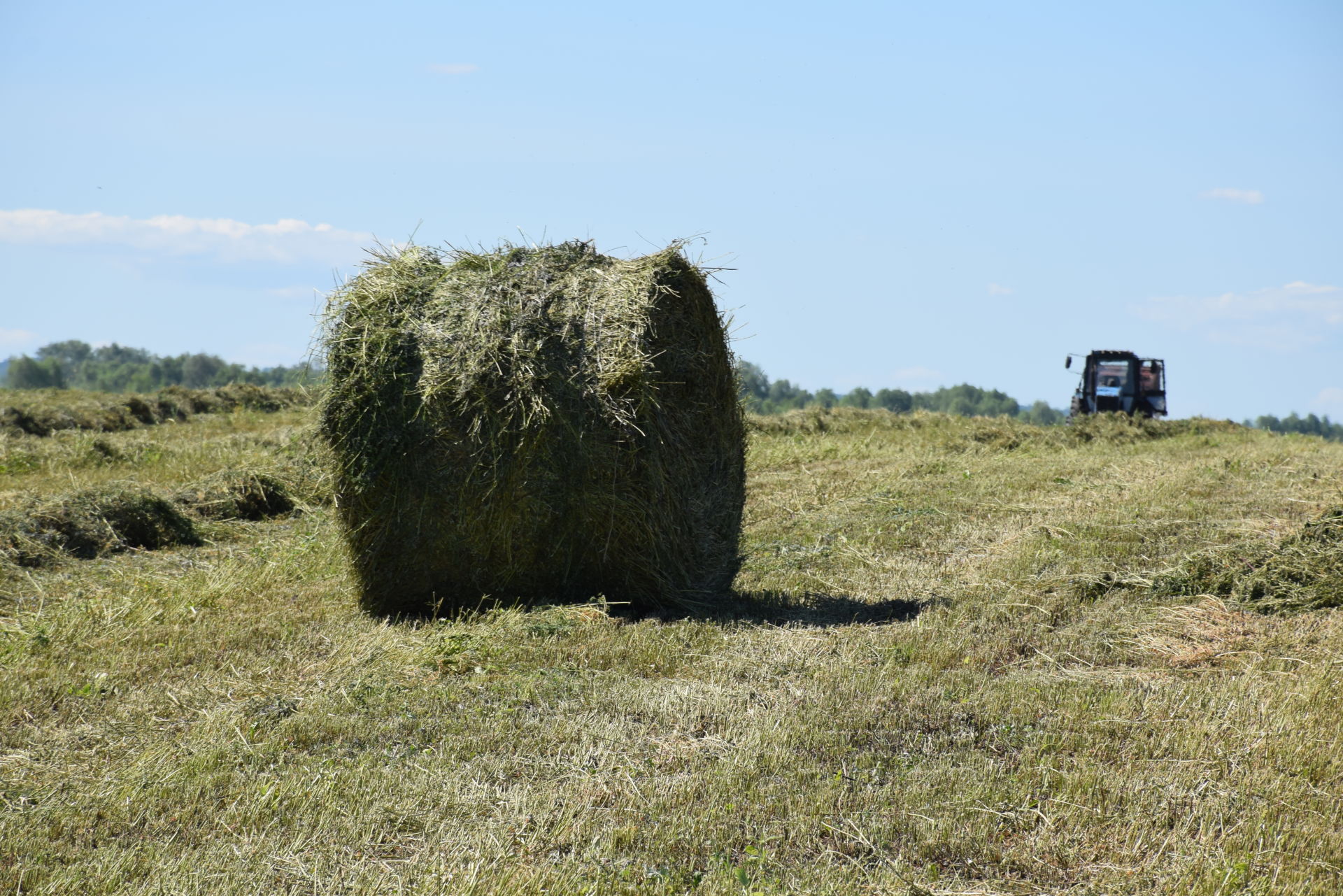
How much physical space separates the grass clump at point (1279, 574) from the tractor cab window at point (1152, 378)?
21773mm

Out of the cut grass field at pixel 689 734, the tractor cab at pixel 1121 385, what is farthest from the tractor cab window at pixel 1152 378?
the cut grass field at pixel 689 734

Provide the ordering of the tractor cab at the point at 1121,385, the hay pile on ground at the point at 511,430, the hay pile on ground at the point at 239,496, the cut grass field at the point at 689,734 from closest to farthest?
the cut grass field at the point at 689,734 → the hay pile on ground at the point at 511,430 → the hay pile on ground at the point at 239,496 → the tractor cab at the point at 1121,385

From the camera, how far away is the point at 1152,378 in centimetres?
2939

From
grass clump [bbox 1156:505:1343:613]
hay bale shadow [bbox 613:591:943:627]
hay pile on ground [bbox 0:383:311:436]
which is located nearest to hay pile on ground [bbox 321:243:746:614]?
hay bale shadow [bbox 613:591:943:627]

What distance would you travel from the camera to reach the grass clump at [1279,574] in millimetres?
7883

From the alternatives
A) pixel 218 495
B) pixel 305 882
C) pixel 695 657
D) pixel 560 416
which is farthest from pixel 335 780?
pixel 218 495

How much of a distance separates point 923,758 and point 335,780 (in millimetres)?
2681

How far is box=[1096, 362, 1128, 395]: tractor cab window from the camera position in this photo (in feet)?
93.9

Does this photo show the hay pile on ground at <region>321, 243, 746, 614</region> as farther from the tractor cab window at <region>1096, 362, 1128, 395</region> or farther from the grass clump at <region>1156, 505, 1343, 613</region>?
the tractor cab window at <region>1096, 362, 1128, 395</region>

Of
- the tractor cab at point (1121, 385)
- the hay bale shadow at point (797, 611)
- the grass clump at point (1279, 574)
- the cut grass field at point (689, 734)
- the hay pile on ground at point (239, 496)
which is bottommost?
the cut grass field at point (689, 734)

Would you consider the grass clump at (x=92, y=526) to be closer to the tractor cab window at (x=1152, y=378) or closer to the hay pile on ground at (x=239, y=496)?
the hay pile on ground at (x=239, y=496)

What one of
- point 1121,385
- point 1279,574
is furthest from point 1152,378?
point 1279,574

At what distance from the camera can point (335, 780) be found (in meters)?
4.67

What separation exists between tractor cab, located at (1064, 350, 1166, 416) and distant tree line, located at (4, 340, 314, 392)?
29.0m
